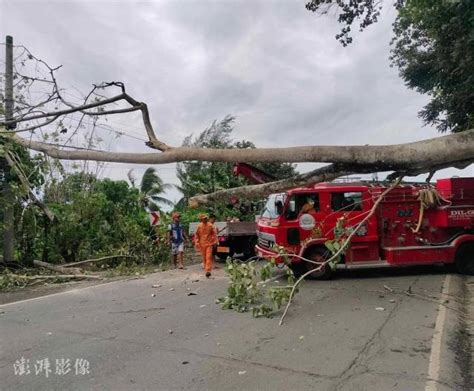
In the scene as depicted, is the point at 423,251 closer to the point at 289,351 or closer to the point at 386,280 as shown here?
the point at 386,280

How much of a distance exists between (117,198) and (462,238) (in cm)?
1478

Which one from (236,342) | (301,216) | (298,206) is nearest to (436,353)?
(236,342)

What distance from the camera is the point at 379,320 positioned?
7.42 m

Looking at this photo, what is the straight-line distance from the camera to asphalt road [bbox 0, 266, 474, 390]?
194 inches

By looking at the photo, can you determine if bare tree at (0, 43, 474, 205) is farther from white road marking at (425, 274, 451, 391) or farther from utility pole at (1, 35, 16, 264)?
utility pole at (1, 35, 16, 264)

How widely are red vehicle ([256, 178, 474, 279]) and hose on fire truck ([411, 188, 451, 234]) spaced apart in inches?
1.9

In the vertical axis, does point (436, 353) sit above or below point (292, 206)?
below

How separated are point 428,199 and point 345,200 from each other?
2.05m

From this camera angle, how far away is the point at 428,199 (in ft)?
38.4

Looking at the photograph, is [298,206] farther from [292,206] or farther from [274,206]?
[274,206]

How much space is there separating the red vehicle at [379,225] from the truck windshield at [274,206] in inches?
1.0

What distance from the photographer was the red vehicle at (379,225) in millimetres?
11594

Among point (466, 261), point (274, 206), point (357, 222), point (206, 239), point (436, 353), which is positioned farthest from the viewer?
point (206, 239)

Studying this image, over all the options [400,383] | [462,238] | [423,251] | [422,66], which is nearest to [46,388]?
[400,383]
